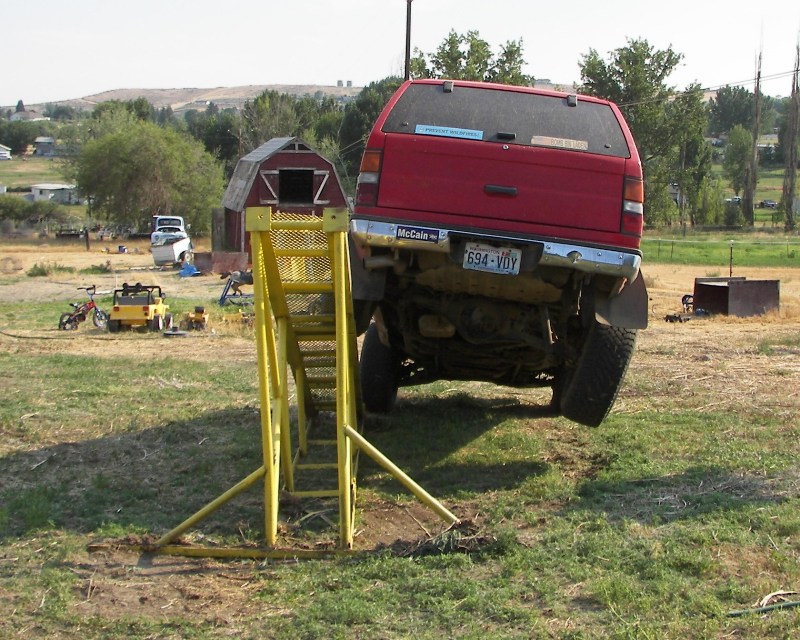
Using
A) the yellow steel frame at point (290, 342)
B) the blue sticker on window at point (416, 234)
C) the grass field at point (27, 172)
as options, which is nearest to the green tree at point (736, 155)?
the grass field at point (27, 172)

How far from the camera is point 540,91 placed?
7.79 meters

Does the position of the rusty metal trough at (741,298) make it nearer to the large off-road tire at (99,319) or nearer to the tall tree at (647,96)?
the large off-road tire at (99,319)

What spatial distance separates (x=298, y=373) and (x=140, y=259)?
37.9 metres

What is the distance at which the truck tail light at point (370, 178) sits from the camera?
6.98m

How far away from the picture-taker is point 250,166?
3972 centimetres

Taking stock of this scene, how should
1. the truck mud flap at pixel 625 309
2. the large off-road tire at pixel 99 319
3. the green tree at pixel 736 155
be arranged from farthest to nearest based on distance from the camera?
the green tree at pixel 736 155
the large off-road tire at pixel 99 319
the truck mud flap at pixel 625 309

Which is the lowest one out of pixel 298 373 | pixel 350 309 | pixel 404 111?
pixel 298 373

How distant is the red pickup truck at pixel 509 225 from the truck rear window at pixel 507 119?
0.01 m

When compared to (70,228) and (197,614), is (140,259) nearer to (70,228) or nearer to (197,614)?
(70,228)

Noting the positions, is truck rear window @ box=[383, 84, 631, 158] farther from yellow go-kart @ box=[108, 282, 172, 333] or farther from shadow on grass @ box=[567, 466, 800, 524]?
yellow go-kart @ box=[108, 282, 172, 333]

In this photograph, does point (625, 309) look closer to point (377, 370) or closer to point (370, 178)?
point (370, 178)

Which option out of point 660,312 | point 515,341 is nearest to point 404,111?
point 515,341

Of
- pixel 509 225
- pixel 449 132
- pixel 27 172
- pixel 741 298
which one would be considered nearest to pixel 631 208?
pixel 509 225

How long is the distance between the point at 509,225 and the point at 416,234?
60 cm
